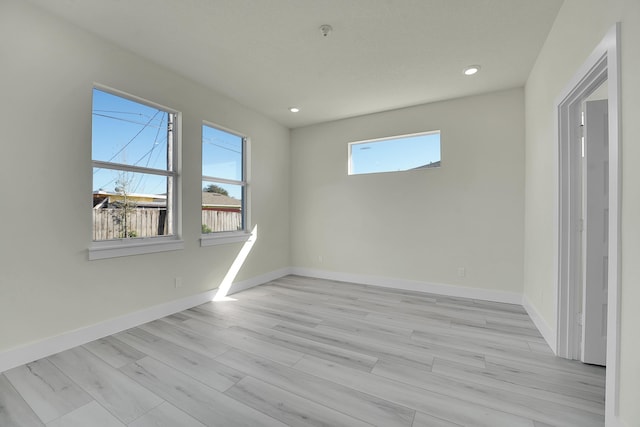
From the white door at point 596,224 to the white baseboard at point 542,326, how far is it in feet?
0.86

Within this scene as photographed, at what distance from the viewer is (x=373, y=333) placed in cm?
258

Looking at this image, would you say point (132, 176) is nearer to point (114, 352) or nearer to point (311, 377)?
point (114, 352)

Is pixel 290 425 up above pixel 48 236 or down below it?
below

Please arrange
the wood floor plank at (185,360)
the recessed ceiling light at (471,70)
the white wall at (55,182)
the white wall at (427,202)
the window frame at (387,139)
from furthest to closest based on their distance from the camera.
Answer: the window frame at (387,139), the white wall at (427,202), the recessed ceiling light at (471,70), the white wall at (55,182), the wood floor plank at (185,360)

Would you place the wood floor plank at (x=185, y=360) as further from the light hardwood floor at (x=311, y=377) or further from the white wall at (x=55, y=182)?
the white wall at (x=55, y=182)

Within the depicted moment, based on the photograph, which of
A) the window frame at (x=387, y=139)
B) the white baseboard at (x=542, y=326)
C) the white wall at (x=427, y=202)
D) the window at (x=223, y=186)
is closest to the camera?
the white baseboard at (x=542, y=326)

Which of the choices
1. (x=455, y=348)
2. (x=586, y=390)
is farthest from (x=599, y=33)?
(x=455, y=348)

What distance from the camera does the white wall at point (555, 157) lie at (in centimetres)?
118

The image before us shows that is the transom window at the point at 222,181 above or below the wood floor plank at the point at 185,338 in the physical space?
above

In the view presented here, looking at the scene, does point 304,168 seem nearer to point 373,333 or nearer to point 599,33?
point 373,333

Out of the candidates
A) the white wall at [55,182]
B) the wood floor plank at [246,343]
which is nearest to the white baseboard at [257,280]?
the white wall at [55,182]

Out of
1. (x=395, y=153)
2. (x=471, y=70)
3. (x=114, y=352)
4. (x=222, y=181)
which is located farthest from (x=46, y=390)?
(x=471, y=70)

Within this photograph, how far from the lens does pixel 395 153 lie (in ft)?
13.7

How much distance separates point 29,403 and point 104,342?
763 mm
